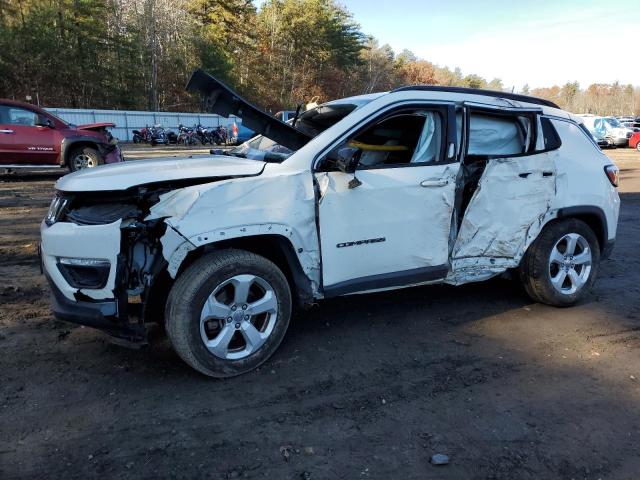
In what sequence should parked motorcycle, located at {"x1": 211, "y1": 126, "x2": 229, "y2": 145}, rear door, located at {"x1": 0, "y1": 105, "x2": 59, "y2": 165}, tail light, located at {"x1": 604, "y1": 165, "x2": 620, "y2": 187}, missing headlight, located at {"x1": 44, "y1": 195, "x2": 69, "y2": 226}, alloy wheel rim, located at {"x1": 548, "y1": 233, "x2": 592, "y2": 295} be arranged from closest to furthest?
missing headlight, located at {"x1": 44, "y1": 195, "x2": 69, "y2": 226}, alloy wheel rim, located at {"x1": 548, "y1": 233, "x2": 592, "y2": 295}, tail light, located at {"x1": 604, "y1": 165, "x2": 620, "y2": 187}, rear door, located at {"x1": 0, "y1": 105, "x2": 59, "y2": 165}, parked motorcycle, located at {"x1": 211, "y1": 126, "x2": 229, "y2": 145}

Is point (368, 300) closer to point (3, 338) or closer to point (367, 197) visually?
point (367, 197)

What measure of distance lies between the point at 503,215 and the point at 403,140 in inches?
41.7

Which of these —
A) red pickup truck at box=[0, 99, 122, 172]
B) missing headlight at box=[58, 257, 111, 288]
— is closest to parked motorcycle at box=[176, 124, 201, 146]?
red pickup truck at box=[0, 99, 122, 172]

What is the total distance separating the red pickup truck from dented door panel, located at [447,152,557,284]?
11.0 metres

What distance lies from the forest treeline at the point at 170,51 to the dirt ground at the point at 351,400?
1533 inches

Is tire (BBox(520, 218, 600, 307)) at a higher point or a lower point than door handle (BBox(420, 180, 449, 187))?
lower

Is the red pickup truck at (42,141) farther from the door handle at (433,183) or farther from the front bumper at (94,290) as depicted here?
the door handle at (433,183)

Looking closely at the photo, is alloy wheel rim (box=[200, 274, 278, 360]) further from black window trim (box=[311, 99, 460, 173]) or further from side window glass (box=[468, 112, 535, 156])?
side window glass (box=[468, 112, 535, 156])

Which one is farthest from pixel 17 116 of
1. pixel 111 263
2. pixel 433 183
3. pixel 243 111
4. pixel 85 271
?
pixel 433 183

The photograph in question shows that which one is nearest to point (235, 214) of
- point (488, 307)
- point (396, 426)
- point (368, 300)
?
point (396, 426)

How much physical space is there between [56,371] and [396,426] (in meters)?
2.30

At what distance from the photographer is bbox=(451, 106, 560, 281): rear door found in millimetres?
4191

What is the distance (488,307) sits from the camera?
15.8ft

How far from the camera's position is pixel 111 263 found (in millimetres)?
3125
